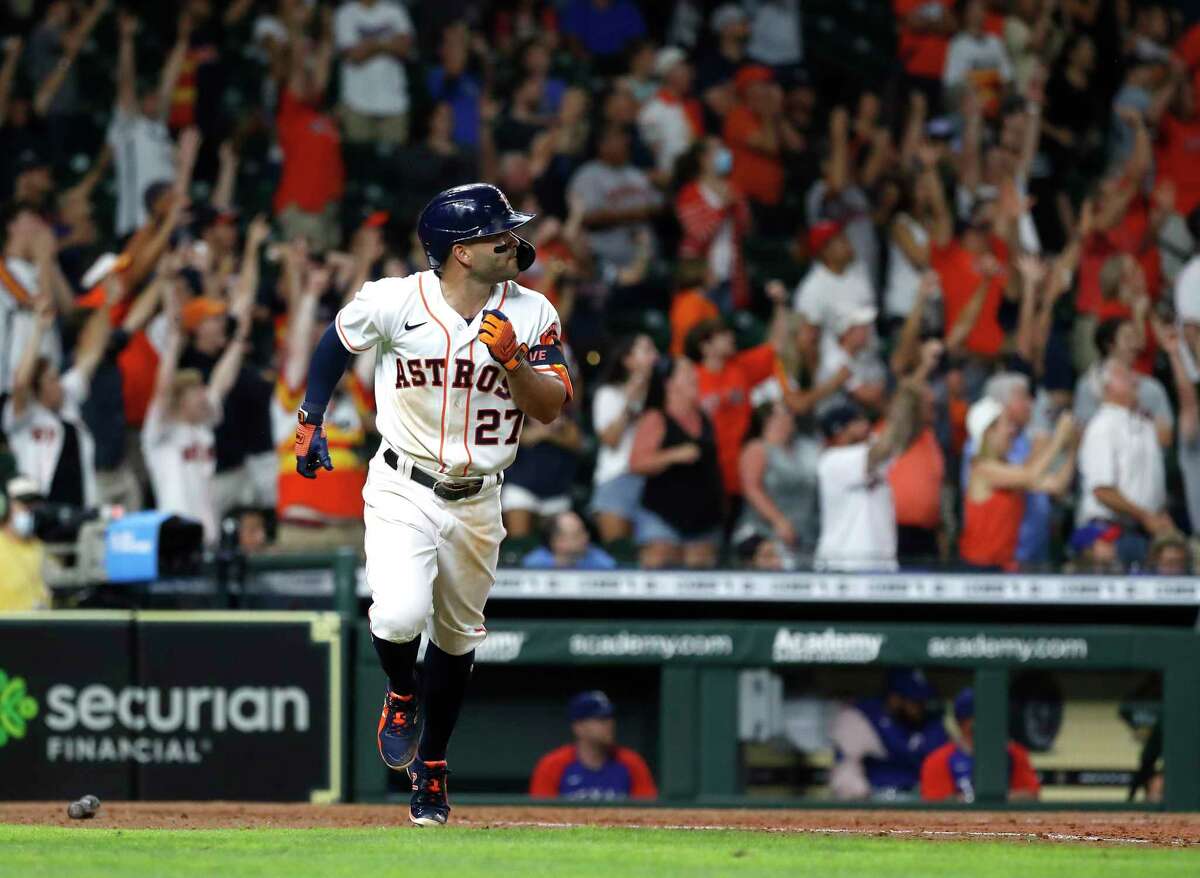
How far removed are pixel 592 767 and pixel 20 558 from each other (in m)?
2.89

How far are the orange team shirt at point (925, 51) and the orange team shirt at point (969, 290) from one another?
206 cm

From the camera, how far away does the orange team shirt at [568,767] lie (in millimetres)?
9695

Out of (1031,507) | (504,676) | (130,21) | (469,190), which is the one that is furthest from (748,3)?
(469,190)

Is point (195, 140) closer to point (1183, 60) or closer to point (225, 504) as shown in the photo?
point (225, 504)

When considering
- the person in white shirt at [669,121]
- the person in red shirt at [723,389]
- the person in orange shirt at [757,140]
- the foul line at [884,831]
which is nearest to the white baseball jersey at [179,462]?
the person in red shirt at [723,389]

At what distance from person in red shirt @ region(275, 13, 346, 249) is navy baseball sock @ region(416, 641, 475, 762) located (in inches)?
263

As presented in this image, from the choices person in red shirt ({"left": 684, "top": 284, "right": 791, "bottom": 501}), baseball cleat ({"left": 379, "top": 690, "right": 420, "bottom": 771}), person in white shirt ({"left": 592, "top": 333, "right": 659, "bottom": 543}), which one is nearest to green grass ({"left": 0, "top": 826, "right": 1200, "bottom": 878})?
baseball cleat ({"left": 379, "top": 690, "right": 420, "bottom": 771})

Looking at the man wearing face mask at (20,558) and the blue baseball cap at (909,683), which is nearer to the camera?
the man wearing face mask at (20,558)

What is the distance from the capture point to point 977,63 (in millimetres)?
14195

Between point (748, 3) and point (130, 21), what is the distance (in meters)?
4.69

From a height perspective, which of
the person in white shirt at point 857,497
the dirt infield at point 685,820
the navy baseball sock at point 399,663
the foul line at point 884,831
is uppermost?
the person in white shirt at point 857,497

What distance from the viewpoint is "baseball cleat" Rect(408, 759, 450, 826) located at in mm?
6539

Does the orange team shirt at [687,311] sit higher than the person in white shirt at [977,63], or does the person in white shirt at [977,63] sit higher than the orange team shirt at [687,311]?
the person in white shirt at [977,63]

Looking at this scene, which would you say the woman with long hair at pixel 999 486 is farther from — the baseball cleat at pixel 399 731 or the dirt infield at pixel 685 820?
the baseball cleat at pixel 399 731
